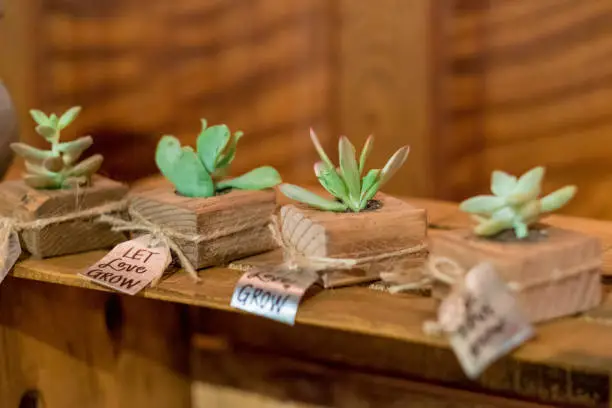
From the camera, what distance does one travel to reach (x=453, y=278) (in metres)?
0.54

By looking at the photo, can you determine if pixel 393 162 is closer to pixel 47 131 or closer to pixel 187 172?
pixel 187 172

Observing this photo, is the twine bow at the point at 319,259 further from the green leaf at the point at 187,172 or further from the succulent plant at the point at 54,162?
the succulent plant at the point at 54,162

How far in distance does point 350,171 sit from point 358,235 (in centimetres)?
6

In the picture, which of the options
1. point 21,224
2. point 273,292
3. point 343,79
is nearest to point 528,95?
point 343,79

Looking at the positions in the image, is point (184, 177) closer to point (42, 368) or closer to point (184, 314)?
point (42, 368)

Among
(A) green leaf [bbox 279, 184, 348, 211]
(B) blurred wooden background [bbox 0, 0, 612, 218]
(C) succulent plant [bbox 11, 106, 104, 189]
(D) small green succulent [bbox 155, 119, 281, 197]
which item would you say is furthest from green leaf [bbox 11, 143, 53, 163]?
(B) blurred wooden background [bbox 0, 0, 612, 218]

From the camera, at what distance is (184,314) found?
105 centimetres

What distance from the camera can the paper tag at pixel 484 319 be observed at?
0.50 metres

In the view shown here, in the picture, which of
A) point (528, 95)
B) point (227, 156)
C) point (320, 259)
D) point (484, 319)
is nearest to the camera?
point (484, 319)

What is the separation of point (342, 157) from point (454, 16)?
14.3 inches

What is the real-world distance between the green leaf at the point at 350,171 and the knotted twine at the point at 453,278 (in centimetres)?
10

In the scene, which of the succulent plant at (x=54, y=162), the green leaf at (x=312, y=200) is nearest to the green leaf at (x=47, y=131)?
the succulent plant at (x=54, y=162)

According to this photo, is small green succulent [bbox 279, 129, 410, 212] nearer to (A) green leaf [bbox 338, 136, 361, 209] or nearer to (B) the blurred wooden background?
(A) green leaf [bbox 338, 136, 361, 209]

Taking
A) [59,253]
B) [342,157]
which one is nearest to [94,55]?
[59,253]
